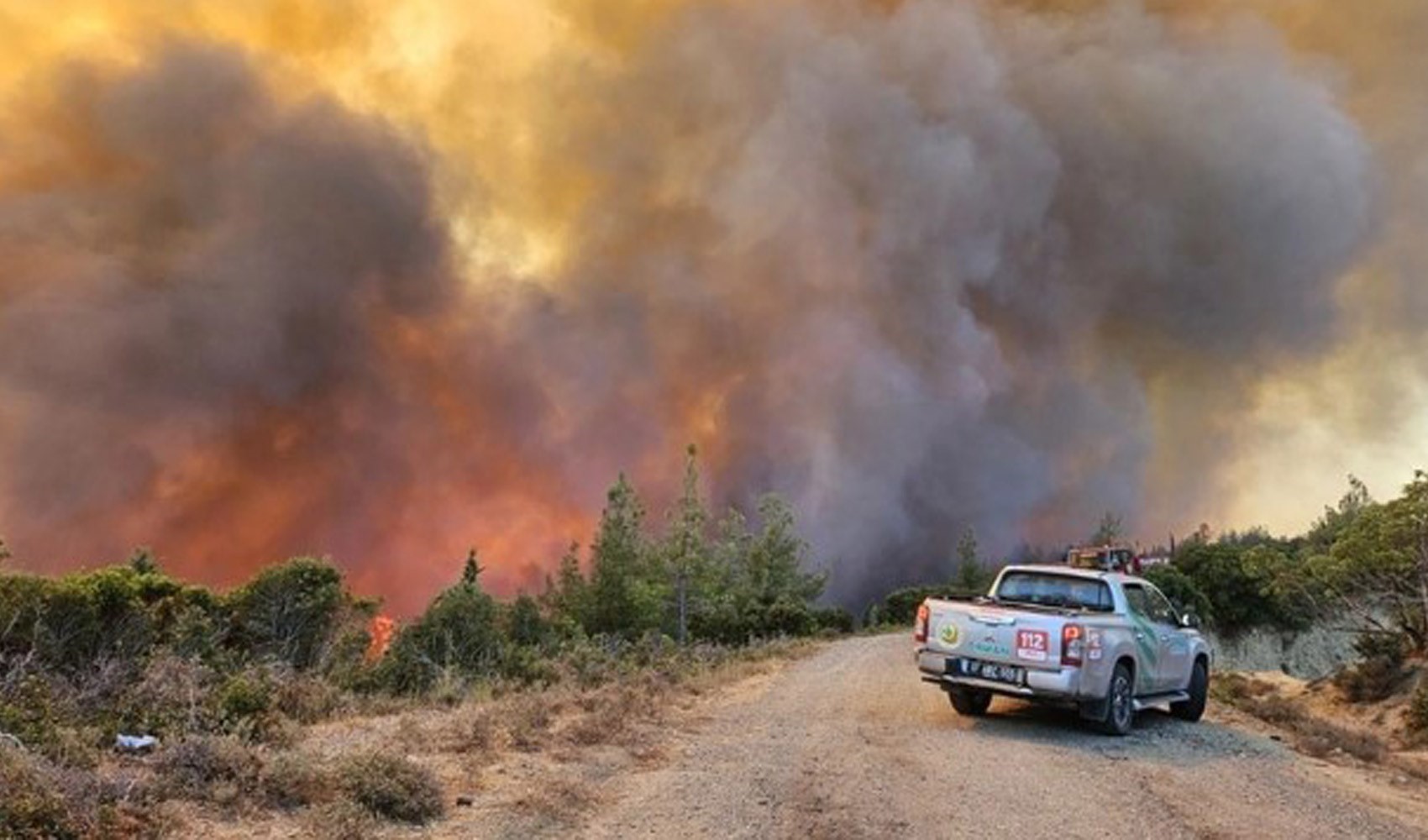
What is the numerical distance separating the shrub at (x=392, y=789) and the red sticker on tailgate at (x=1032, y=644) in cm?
767

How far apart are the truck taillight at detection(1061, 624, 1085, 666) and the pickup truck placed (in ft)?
0.03

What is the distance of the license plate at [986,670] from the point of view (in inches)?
522

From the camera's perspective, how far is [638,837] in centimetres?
780

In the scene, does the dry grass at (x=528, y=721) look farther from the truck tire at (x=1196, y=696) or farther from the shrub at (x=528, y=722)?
the truck tire at (x=1196, y=696)

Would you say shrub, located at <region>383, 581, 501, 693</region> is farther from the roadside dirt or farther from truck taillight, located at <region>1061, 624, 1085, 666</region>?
truck taillight, located at <region>1061, 624, 1085, 666</region>

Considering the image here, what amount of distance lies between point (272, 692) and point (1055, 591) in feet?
34.7

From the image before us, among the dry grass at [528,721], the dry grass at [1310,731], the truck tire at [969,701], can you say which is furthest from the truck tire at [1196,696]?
the dry grass at [528,721]

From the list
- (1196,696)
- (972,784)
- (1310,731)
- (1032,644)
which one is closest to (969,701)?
(1032,644)

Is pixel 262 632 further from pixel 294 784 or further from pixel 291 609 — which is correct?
pixel 294 784

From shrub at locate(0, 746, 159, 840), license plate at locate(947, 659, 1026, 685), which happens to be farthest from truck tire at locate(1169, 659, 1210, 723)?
shrub at locate(0, 746, 159, 840)

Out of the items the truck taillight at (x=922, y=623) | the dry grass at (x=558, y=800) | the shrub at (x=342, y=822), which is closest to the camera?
the shrub at (x=342, y=822)

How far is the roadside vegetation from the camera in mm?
7555

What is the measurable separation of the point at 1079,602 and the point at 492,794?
363 inches

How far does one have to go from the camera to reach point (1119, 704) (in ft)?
45.5
